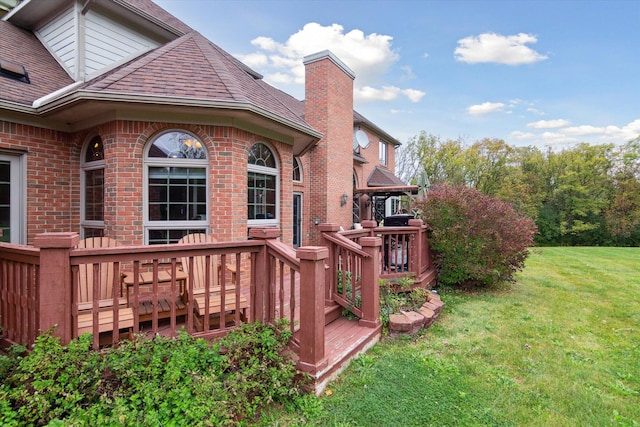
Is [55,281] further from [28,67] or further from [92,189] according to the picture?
[28,67]

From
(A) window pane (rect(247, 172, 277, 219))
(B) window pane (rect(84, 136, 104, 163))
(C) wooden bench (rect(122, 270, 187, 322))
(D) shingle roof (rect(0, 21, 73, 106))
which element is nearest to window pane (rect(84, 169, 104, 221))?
(B) window pane (rect(84, 136, 104, 163))

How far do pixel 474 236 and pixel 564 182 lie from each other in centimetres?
2647

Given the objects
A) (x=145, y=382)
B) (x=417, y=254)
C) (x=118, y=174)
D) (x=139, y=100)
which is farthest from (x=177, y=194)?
(x=417, y=254)

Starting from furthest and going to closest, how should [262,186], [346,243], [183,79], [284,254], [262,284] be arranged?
[262,186], [183,79], [346,243], [262,284], [284,254]

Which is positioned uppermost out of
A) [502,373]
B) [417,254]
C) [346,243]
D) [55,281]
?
[346,243]

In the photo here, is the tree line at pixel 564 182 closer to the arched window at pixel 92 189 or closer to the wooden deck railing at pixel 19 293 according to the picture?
the arched window at pixel 92 189

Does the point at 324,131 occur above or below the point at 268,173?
above

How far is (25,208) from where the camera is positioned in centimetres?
527

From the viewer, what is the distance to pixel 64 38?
668cm

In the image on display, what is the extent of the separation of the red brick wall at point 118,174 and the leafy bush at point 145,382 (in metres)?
2.53

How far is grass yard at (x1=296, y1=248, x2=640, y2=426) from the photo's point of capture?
2783 millimetres

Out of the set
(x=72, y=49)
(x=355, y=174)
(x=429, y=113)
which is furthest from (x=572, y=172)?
(x=72, y=49)

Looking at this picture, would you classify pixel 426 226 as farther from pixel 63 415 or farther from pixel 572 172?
pixel 572 172

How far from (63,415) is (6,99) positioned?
16.2 feet
